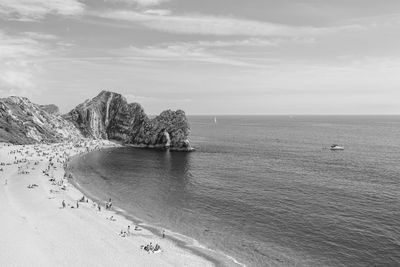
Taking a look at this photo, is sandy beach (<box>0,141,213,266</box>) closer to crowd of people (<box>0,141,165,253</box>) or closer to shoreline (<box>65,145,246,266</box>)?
crowd of people (<box>0,141,165,253</box>)

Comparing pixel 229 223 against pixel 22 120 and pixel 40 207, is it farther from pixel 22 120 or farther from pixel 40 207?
pixel 22 120

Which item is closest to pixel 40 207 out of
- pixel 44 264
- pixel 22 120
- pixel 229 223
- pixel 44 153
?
pixel 44 264

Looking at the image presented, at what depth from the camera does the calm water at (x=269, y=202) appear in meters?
42.5

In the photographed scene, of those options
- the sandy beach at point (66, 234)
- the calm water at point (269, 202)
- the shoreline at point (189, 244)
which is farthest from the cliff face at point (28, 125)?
the shoreline at point (189, 244)

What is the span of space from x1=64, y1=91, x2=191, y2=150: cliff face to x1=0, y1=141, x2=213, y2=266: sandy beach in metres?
74.0

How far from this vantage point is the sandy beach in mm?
37406

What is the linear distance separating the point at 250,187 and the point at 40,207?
42.7 m

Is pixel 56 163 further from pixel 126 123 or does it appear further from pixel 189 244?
pixel 189 244

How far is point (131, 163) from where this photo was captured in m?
108

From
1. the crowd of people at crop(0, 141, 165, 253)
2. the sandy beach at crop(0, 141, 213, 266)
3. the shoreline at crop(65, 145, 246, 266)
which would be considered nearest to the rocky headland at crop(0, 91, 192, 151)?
the crowd of people at crop(0, 141, 165, 253)

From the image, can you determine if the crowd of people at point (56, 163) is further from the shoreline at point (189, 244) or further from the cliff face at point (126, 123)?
the cliff face at point (126, 123)

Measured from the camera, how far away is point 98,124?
170m

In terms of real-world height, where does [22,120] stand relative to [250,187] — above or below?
above

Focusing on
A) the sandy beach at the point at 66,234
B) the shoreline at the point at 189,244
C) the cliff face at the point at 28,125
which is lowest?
the shoreline at the point at 189,244
